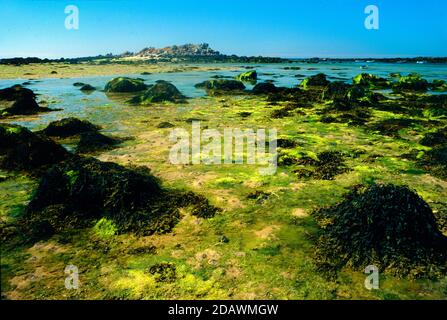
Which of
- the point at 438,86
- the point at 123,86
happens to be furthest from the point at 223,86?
the point at 438,86

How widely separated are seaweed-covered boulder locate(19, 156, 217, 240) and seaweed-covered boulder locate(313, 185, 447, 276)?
2.06 m

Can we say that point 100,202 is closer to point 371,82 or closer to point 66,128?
point 66,128

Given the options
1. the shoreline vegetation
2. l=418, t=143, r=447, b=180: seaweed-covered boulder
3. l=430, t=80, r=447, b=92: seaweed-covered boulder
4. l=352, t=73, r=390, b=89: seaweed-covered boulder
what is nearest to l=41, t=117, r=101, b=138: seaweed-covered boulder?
the shoreline vegetation

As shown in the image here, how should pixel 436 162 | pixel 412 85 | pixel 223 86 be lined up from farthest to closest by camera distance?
pixel 412 85, pixel 223 86, pixel 436 162

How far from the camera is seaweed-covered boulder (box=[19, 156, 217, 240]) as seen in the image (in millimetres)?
5184

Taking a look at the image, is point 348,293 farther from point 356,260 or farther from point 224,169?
point 224,169

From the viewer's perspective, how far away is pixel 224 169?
7.68 metres

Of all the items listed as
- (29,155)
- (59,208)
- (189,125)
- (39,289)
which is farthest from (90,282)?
(189,125)

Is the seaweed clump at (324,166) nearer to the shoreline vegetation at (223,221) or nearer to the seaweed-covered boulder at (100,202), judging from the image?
the shoreline vegetation at (223,221)

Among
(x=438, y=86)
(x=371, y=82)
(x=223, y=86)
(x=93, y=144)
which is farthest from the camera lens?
(x=371, y=82)

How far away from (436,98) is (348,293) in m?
19.4
